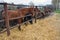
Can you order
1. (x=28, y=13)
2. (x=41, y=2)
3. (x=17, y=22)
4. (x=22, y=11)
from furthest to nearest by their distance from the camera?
(x=41, y=2), (x=28, y=13), (x=22, y=11), (x=17, y=22)

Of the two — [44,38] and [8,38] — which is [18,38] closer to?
[8,38]

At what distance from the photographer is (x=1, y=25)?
23.0ft

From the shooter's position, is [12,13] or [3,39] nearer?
[3,39]

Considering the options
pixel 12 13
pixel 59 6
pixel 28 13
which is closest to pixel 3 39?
pixel 12 13

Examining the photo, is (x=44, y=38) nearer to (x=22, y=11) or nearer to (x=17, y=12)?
(x=17, y=12)

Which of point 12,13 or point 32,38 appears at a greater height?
point 12,13

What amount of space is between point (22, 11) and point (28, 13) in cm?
90

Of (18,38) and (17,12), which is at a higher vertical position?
(17,12)

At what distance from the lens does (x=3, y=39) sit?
546 centimetres

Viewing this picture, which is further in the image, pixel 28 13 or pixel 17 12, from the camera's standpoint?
pixel 28 13

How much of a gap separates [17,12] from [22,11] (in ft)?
2.32

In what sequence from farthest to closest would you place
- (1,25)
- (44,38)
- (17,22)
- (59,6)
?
(59,6), (17,22), (1,25), (44,38)

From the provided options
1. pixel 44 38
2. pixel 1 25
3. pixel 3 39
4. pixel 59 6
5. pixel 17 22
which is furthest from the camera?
pixel 59 6

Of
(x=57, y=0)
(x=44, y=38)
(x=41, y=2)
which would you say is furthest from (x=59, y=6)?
(x=44, y=38)
